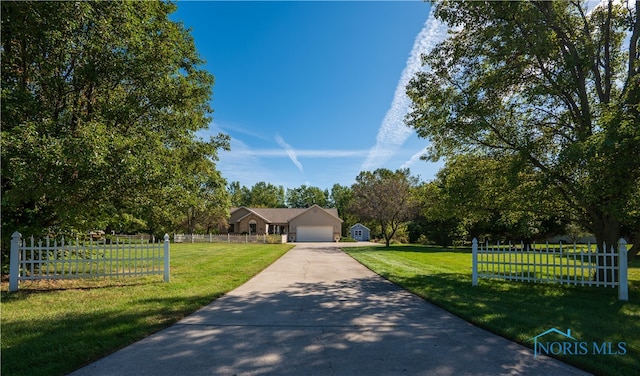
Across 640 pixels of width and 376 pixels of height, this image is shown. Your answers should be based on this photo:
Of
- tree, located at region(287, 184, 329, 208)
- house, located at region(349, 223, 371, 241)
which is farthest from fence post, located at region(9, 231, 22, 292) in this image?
tree, located at region(287, 184, 329, 208)

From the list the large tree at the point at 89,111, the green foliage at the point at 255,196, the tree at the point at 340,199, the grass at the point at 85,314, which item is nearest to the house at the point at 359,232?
the tree at the point at 340,199

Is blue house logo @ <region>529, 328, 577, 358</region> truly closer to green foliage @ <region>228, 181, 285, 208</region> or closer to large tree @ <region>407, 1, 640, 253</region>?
large tree @ <region>407, 1, 640, 253</region>

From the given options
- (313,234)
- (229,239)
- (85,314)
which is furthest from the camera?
(313,234)

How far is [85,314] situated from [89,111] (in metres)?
6.02

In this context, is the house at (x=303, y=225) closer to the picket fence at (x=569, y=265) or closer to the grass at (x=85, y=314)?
the grass at (x=85, y=314)

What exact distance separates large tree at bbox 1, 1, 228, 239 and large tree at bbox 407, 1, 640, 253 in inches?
311

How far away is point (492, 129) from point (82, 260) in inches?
488

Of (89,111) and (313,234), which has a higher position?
(89,111)

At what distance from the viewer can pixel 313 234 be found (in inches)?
1913

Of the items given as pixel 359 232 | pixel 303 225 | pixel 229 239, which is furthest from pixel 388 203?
pixel 359 232

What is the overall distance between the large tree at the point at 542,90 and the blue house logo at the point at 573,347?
4688 mm

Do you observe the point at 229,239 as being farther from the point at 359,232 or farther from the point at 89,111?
the point at 89,111

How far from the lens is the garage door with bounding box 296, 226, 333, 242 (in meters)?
48.4

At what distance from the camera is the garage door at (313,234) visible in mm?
48375
